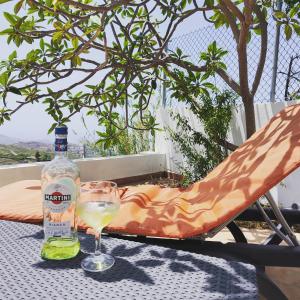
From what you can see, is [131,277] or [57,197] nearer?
[131,277]

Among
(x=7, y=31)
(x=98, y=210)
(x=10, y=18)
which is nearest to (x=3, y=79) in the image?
(x=7, y=31)

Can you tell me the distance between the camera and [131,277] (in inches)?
Answer: 42.8

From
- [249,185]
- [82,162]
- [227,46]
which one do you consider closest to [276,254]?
[249,185]

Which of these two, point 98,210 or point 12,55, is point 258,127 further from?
point 98,210

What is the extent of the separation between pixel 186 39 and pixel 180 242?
5089 mm

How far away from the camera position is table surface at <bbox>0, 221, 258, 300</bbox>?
0.98 meters

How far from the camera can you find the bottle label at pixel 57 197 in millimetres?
1221

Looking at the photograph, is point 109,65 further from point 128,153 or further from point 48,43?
point 128,153

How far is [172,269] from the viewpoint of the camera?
1140 mm

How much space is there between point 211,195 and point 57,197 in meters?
0.98

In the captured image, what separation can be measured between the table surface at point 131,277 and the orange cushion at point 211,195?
0.36m

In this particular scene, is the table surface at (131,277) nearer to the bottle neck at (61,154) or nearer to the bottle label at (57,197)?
the bottle label at (57,197)

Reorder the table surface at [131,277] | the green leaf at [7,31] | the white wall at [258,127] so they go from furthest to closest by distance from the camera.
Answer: the white wall at [258,127]
the green leaf at [7,31]
the table surface at [131,277]

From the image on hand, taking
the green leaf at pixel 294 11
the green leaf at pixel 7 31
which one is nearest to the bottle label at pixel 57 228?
the green leaf at pixel 7 31
